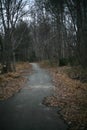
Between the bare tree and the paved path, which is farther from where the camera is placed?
the bare tree

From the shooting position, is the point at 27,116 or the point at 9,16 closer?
the point at 27,116

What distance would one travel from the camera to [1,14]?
30.2 m

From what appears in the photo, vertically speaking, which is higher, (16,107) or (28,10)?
(28,10)

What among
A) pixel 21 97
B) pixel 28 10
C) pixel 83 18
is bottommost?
pixel 21 97

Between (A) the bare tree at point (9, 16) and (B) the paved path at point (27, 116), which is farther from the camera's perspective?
(A) the bare tree at point (9, 16)

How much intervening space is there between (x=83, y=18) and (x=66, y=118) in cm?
1559

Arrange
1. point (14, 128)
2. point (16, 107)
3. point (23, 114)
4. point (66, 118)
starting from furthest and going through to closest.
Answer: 1. point (16, 107)
2. point (23, 114)
3. point (66, 118)
4. point (14, 128)

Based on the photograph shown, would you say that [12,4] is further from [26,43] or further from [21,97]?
[26,43]

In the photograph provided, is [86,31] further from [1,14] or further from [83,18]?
[1,14]

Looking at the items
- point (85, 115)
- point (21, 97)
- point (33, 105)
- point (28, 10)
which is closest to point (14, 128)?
point (85, 115)

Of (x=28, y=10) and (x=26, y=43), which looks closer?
(x=28, y=10)

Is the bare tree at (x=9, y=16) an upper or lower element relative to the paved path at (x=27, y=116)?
upper

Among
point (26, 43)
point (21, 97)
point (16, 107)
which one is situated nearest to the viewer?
point (16, 107)

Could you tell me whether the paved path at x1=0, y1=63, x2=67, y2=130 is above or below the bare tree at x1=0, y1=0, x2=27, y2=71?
below
